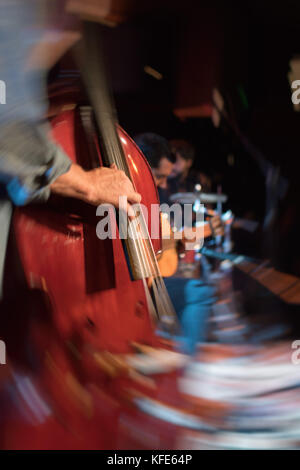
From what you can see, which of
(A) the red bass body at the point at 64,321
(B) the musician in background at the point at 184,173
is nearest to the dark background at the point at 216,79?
(B) the musician in background at the point at 184,173

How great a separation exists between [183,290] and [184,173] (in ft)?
0.72

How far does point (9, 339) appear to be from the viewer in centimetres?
44

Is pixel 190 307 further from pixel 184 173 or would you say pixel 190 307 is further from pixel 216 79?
pixel 216 79

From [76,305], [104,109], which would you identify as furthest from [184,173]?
[76,305]

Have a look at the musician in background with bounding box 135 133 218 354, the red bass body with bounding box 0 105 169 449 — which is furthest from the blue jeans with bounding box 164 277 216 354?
the red bass body with bounding box 0 105 169 449

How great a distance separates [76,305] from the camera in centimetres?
43

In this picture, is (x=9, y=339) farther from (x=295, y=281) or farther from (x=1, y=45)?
(x=295, y=281)

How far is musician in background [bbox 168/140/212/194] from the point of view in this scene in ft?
1.83

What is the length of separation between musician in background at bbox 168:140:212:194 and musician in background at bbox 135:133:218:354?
0.04 feet

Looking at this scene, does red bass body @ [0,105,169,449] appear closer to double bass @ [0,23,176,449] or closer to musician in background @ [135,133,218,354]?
double bass @ [0,23,176,449]

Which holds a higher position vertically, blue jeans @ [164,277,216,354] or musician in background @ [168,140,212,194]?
musician in background @ [168,140,212,194]

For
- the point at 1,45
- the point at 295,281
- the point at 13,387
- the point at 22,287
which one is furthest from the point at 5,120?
the point at 295,281

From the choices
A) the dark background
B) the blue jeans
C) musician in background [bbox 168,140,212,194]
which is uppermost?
the dark background

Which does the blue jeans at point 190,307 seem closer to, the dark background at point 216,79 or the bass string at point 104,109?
the bass string at point 104,109
